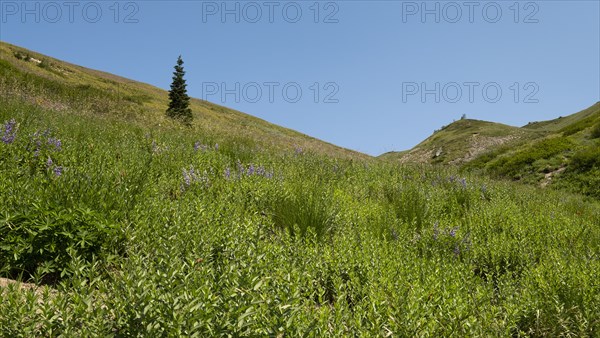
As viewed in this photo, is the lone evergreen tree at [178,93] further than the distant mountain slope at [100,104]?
Yes

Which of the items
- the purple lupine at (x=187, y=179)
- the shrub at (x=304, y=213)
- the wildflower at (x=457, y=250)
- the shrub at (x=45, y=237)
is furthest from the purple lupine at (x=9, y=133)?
the wildflower at (x=457, y=250)

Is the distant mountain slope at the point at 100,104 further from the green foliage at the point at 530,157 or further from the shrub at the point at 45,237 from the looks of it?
the shrub at the point at 45,237

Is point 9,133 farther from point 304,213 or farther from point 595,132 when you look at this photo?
point 595,132

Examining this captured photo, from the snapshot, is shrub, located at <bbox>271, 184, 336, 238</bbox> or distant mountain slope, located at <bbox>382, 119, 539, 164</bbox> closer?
shrub, located at <bbox>271, 184, 336, 238</bbox>

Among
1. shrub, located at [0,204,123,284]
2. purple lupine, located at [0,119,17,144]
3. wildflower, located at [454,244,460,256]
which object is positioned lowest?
wildflower, located at [454,244,460,256]

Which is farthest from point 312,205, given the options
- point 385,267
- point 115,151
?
point 115,151

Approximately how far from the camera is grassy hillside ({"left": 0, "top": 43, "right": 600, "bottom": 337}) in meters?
1.90

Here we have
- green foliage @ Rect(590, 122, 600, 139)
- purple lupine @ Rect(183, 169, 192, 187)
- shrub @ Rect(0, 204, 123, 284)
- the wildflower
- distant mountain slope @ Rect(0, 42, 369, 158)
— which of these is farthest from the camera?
green foliage @ Rect(590, 122, 600, 139)

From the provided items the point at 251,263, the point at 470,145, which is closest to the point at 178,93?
the point at 470,145

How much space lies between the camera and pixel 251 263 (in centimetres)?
247

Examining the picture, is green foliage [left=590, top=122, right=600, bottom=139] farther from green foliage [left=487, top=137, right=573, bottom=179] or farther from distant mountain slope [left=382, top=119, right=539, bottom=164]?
distant mountain slope [left=382, top=119, right=539, bottom=164]

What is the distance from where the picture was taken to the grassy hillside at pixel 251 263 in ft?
6.24

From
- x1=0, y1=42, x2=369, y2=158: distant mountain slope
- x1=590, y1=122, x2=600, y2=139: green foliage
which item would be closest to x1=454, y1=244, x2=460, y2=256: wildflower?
x1=0, y1=42, x2=369, y2=158: distant mountain slope

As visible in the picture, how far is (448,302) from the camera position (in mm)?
2518
